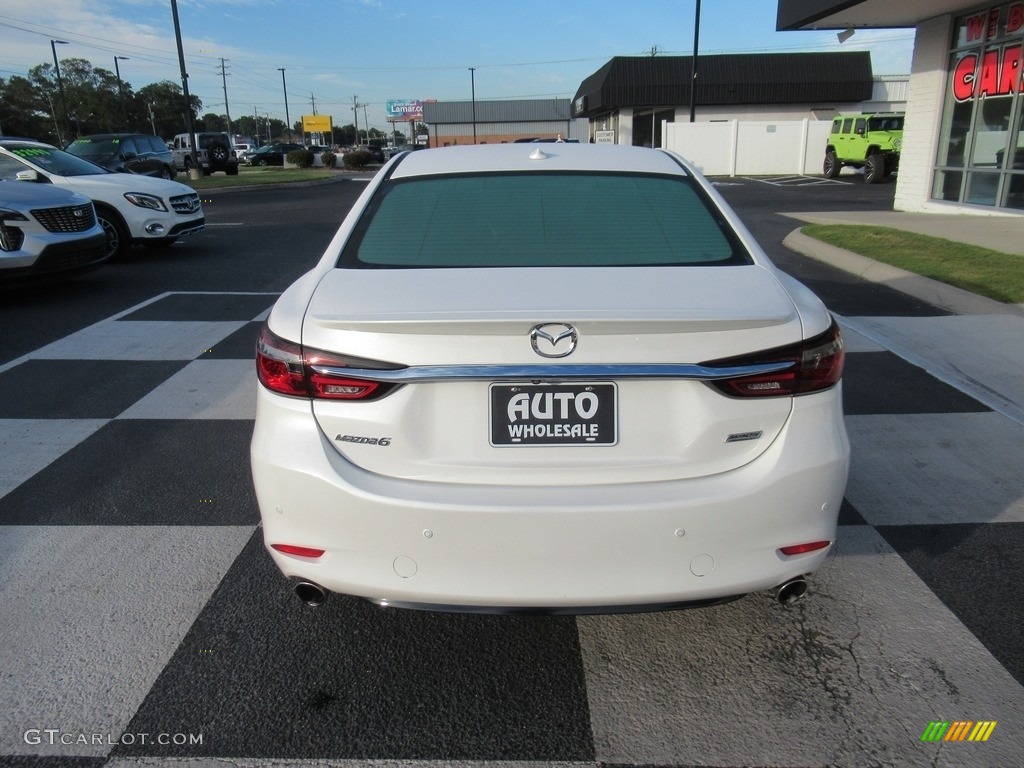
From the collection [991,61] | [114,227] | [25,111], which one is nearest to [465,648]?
[114,227]

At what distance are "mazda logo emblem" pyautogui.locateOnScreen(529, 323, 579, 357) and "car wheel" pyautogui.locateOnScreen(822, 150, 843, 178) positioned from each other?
3139cm

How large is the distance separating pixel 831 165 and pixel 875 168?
3.16 meters

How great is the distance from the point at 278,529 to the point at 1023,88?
1587cm

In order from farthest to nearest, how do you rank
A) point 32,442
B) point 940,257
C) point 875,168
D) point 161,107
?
point 161,107, point 875,168, point 940,257, point 32,442

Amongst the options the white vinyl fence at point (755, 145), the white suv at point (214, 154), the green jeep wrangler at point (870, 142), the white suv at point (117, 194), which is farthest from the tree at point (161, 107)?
the white suv at point (117, 194)

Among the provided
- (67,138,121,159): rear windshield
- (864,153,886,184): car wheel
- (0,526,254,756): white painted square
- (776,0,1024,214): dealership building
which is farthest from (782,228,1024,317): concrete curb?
(864,153,886,184): car wheel

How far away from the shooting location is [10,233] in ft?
25.6

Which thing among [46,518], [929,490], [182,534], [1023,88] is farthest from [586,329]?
[1023,88]

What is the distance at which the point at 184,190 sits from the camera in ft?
38.5

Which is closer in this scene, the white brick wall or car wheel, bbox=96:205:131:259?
car wheel, bbox=96:205:131:259

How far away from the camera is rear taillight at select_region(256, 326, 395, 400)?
2.32 metres

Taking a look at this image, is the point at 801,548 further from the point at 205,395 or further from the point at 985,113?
the point at 985,113

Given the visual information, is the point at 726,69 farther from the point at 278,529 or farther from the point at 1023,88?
the point at 278,529

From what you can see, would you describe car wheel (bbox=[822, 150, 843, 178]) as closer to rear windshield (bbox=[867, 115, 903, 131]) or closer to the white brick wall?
rear windshield (bbox=[867, 115, 903, 131])
